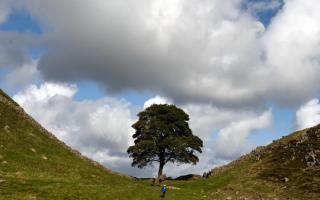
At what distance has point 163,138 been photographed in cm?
10094

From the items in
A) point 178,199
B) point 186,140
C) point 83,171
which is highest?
point 186,140

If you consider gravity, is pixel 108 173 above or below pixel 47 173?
above

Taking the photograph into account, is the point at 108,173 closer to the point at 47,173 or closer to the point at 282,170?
the point at 47,173

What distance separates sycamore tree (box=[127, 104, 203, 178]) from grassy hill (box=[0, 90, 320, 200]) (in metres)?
8.54

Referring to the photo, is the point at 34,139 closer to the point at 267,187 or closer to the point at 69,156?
the point at 69,156

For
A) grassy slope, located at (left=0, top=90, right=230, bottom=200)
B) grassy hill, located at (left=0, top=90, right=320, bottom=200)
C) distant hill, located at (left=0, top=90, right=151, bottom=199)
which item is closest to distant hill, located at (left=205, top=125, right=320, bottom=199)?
grassy hill, located at (left=0, top=90, right=320, bottom=200)

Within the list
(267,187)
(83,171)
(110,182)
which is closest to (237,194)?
(267,187)

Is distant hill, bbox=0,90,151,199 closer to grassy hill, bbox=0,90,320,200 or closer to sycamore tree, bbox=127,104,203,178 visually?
grassy hill, bbox=0,90,320,200

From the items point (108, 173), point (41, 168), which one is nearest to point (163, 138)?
point (108, 173)

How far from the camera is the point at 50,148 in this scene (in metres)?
80.1

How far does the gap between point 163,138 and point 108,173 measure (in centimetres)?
2329

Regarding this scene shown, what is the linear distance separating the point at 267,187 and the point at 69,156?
37.8 m

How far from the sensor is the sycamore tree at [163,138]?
98.4 m

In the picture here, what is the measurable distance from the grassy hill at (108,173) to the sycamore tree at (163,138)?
8.54 metres
